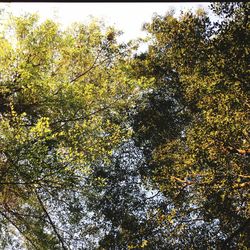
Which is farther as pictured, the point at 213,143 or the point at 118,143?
the point at 118,143

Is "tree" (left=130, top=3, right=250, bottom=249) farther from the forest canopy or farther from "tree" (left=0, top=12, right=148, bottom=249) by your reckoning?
"tree" (left=0, top=12, right=148, bottom=249)

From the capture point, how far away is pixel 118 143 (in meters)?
10.5

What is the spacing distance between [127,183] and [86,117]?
13.1 feet

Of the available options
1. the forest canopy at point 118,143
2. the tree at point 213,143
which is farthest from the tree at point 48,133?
the tree at point 213,143

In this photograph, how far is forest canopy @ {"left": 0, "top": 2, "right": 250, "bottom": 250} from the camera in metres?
8.13

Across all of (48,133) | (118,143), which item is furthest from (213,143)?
(48,133)

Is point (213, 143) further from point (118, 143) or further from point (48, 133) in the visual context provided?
point (48, 133)

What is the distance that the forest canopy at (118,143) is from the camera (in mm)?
8133

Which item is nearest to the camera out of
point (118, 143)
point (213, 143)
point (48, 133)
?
point (48, 133)

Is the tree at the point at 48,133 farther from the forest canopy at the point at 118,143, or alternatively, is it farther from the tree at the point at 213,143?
the tree at the point at 213,143

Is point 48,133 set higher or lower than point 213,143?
higher

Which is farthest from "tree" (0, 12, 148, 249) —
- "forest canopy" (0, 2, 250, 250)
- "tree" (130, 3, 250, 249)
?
"tree" (130, 3, 250, 249)

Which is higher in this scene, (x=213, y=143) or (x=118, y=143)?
(x=118, y=143)

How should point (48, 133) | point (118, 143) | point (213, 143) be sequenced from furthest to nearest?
point (118, 143), point (213, 143), point (48, 133)
